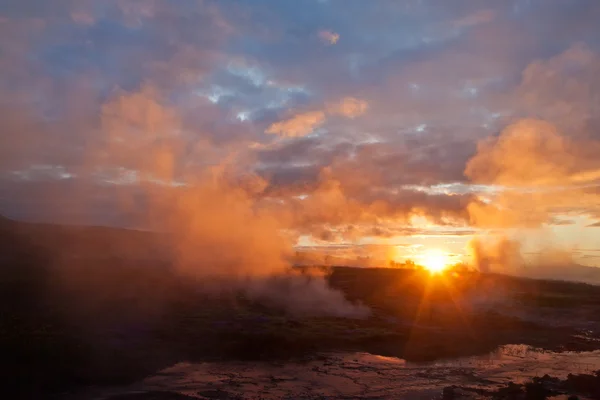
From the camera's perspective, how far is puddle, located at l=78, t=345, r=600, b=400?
19.7 meters

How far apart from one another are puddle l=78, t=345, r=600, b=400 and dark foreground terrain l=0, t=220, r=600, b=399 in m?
1.17

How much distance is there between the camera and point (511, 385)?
20734 mm

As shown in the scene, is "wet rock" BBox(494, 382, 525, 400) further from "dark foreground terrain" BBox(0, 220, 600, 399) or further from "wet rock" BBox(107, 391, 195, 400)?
"wet rock" BBox(107, 391, 195, 400)

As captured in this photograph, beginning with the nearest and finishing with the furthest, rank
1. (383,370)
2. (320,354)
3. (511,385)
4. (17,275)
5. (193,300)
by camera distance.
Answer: (511,385), (383,370), (320,354), (193,300), (17,275)

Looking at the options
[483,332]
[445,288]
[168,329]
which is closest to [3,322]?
[168,329]

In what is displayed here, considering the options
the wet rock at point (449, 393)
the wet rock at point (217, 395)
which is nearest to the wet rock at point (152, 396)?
the wet rock at point (217, 395)

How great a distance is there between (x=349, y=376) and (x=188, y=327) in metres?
11.5

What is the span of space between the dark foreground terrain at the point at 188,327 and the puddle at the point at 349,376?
46.0 inches

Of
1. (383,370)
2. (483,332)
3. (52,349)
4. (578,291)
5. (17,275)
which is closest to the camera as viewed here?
(52,349)

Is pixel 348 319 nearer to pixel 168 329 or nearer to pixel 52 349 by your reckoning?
pixel 168 329

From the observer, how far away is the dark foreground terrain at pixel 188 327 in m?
21.7

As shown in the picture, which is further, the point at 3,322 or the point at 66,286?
the point at 66,286

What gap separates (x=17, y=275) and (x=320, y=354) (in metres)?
37.1

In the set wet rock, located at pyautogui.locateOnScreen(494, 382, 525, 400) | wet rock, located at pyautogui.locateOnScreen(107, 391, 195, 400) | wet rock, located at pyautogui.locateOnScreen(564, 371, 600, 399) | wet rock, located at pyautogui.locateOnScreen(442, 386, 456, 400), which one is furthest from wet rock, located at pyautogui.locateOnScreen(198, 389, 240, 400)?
wet rock, located at pyautogui.locateOnScreen(564, 371, 600, 399)
